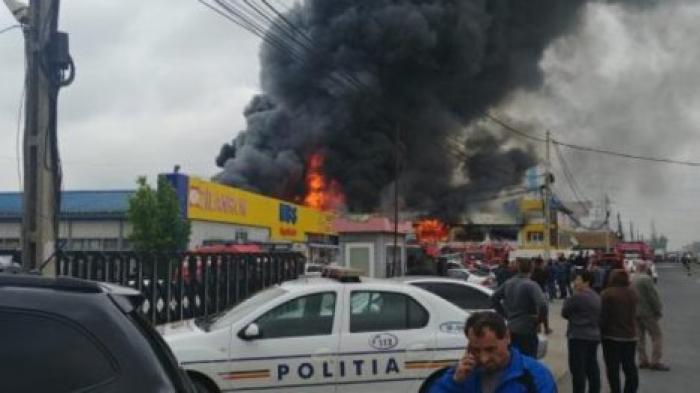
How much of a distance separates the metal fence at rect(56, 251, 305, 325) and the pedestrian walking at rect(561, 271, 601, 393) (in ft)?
17.5

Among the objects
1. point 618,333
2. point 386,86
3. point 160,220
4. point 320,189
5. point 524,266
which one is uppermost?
point 386,86

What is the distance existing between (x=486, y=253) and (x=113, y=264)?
138 ft

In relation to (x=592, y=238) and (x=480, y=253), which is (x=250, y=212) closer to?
(x=480, y=253)

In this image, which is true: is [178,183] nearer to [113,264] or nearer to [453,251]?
[113,264]

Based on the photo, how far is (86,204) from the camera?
35.5 m

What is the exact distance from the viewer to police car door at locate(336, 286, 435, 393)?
7.05 m

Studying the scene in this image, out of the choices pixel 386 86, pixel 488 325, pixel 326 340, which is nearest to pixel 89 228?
pixel 386 86

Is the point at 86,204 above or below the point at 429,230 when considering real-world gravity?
above

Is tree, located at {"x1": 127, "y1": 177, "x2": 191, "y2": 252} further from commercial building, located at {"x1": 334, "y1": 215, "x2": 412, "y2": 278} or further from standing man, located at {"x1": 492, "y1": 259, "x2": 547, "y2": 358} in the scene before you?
standing man, located at {"x1": 492, "y1": 259, "x2": 547, "y2": 358}

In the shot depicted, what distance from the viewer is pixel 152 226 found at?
28078 millimetres

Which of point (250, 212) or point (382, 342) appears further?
point (250, 212)

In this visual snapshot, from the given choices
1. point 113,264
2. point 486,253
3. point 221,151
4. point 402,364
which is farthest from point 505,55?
point 402,364

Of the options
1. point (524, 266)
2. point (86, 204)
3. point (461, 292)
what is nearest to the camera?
point (524, 266)

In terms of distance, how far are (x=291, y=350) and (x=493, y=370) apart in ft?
13.3
